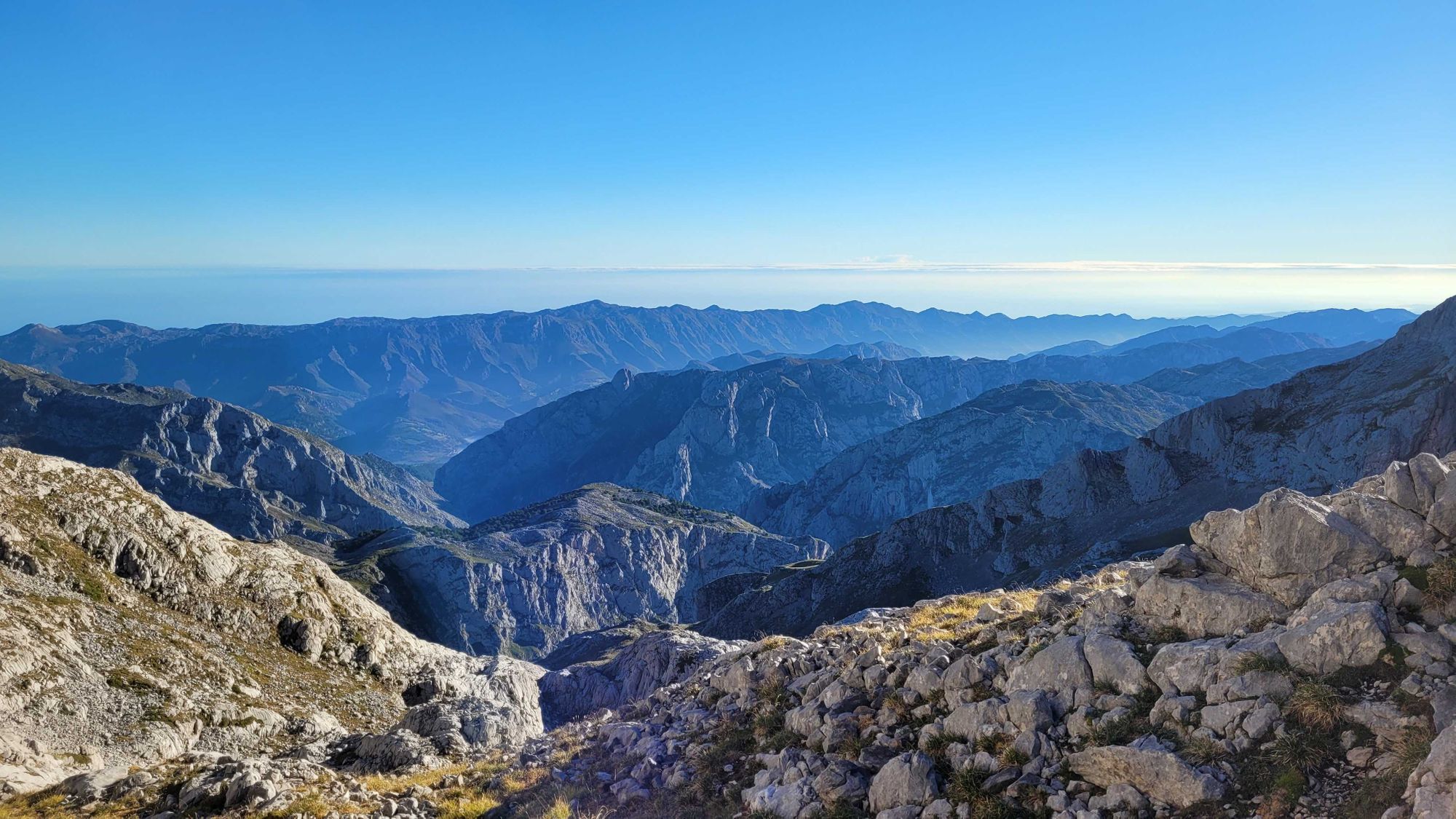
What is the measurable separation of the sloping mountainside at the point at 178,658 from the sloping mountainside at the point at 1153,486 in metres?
109

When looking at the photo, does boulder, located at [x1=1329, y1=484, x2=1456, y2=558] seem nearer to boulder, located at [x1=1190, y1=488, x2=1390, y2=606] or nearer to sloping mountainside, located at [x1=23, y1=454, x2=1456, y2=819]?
sloping mountainside, located at [x1=23, y1=454, x2=1456, y2=819]

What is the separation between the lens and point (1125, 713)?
47.0 feet

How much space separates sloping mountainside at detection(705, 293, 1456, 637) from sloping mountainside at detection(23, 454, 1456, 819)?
13058 centimetres

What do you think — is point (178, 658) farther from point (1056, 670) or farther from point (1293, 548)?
point (1293, 548)

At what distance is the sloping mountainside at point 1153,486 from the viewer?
14088cm

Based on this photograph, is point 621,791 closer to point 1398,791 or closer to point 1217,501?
point 1398,791

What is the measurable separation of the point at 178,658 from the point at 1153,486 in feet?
554

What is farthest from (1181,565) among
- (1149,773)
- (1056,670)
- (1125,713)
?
(1149,773)

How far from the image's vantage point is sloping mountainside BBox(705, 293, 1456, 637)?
141 metres

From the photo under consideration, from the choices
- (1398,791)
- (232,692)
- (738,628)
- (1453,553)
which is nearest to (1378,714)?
(1398,791)

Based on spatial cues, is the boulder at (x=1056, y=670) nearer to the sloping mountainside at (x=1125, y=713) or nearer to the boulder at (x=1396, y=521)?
the sloping mountainside at (x=1125, y=713)

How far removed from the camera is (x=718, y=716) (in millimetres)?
22719

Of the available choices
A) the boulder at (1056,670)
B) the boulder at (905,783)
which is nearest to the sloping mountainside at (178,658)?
the boulder at (905,783)

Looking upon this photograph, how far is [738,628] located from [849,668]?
14510 centimetres
